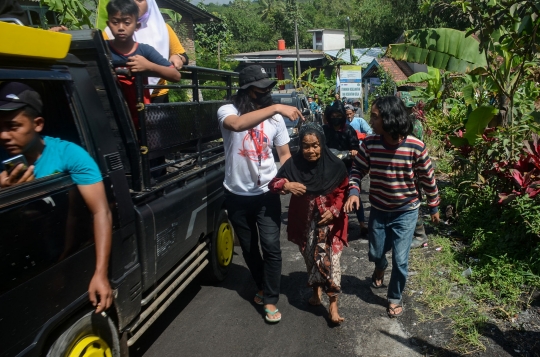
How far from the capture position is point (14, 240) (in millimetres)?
2051

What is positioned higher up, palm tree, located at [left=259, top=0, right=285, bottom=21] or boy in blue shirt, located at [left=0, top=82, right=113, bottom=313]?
palm tree, located at [left=259, top=0, right=285, bottom=21]

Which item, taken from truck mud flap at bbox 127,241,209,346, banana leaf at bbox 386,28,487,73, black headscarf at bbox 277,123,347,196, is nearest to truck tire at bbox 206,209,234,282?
truck mud flap at bbox 127,241,209,346

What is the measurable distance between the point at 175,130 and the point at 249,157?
2.16 ft

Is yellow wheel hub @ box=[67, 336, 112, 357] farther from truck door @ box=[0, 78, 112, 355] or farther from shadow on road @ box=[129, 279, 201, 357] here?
shadow on road @ box=[129, 279, 201, 357]

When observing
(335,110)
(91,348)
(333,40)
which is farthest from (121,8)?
(333,40)

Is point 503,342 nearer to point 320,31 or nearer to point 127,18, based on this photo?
point 127,18

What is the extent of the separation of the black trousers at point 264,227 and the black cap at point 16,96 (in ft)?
6.32

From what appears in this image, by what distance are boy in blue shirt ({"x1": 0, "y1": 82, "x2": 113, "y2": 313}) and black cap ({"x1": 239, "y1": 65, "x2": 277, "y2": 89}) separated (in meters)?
1.53

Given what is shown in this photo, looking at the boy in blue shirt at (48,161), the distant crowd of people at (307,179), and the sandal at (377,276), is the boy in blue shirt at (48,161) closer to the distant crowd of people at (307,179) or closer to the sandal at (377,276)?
the distant crowd of people at (307,179)

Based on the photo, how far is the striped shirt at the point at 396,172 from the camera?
152 inches

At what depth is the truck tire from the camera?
4617mm

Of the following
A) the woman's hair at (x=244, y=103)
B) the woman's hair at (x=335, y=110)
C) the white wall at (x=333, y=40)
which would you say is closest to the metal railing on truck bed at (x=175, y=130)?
the woman's hair at (x=244, y=103)

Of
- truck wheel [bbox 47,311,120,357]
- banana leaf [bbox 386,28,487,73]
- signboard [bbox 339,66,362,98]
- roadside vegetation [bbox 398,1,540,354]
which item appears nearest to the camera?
truck wheel [bbox 47,311,120,357]

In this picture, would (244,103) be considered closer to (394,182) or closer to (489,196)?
(394,182)
